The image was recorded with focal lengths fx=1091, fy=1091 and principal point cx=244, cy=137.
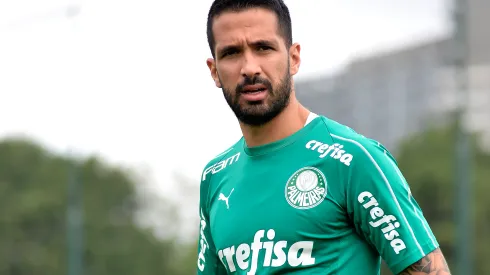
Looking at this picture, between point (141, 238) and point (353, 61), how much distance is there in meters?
76.4

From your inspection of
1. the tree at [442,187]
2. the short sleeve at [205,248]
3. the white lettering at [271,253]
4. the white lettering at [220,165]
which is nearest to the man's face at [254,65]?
the white lettering at [220,165]

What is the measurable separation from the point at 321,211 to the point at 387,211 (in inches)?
10.5

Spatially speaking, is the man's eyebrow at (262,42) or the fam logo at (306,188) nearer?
the fam logo at (306,188)

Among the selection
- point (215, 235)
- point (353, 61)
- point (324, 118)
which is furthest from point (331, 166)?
point (353, 61)

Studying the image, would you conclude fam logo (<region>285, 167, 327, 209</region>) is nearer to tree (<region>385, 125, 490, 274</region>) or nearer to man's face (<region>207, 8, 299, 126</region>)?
man's face (<region>207, 8, 299, 126</region>)

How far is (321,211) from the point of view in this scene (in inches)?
164

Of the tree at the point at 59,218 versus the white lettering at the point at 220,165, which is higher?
the tree at the point at 59,218

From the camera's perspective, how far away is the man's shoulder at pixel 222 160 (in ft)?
15.6

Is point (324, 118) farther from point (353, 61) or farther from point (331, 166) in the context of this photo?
point (353, 61)

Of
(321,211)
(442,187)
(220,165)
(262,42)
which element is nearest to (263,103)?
(262,42)

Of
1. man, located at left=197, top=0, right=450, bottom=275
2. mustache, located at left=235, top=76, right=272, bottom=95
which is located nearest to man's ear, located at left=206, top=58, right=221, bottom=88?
man, located at left=197, top=0, right=450, bottom=275

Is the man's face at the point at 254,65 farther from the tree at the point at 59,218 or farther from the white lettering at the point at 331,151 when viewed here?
the tree at the point at 59,218

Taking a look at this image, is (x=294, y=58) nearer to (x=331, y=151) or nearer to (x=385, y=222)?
(x=331, y=151)

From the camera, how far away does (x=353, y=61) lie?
427 feet
